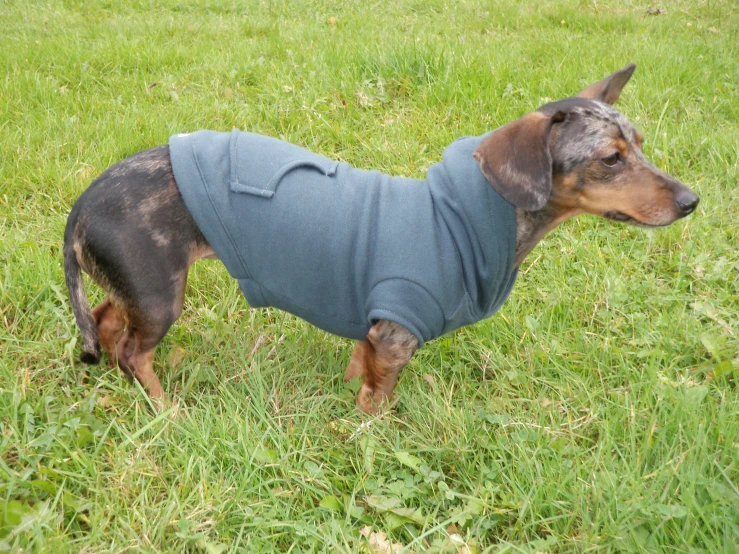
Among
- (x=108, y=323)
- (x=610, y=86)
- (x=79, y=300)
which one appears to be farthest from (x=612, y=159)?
(x=108, y=323)

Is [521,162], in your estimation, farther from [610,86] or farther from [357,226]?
[610,86]

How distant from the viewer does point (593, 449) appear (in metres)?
2.46

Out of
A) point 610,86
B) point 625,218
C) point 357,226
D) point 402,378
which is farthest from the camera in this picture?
point 402,378

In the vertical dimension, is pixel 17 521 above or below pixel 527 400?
above

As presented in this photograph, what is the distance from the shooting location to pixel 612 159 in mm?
2484

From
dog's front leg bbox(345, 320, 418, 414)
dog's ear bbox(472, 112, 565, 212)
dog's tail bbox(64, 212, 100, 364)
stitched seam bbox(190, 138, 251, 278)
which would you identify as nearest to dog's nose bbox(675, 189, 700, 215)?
dog's ear bbox(472, 112, 565, 212)

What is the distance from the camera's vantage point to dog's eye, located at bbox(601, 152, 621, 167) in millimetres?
2469

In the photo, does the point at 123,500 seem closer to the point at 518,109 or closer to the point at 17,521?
the point at 17,521

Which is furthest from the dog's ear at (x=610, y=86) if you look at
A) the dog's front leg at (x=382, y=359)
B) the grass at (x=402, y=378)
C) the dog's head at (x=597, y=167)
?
the dog's front leg at (x=382, y=359)

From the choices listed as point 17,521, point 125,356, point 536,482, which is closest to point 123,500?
point 17,521

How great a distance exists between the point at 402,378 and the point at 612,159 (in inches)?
53.1

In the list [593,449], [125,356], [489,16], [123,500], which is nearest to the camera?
[123,500]

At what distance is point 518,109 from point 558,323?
7.13ft

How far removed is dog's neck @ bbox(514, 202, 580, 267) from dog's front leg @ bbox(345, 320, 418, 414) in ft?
1.95
